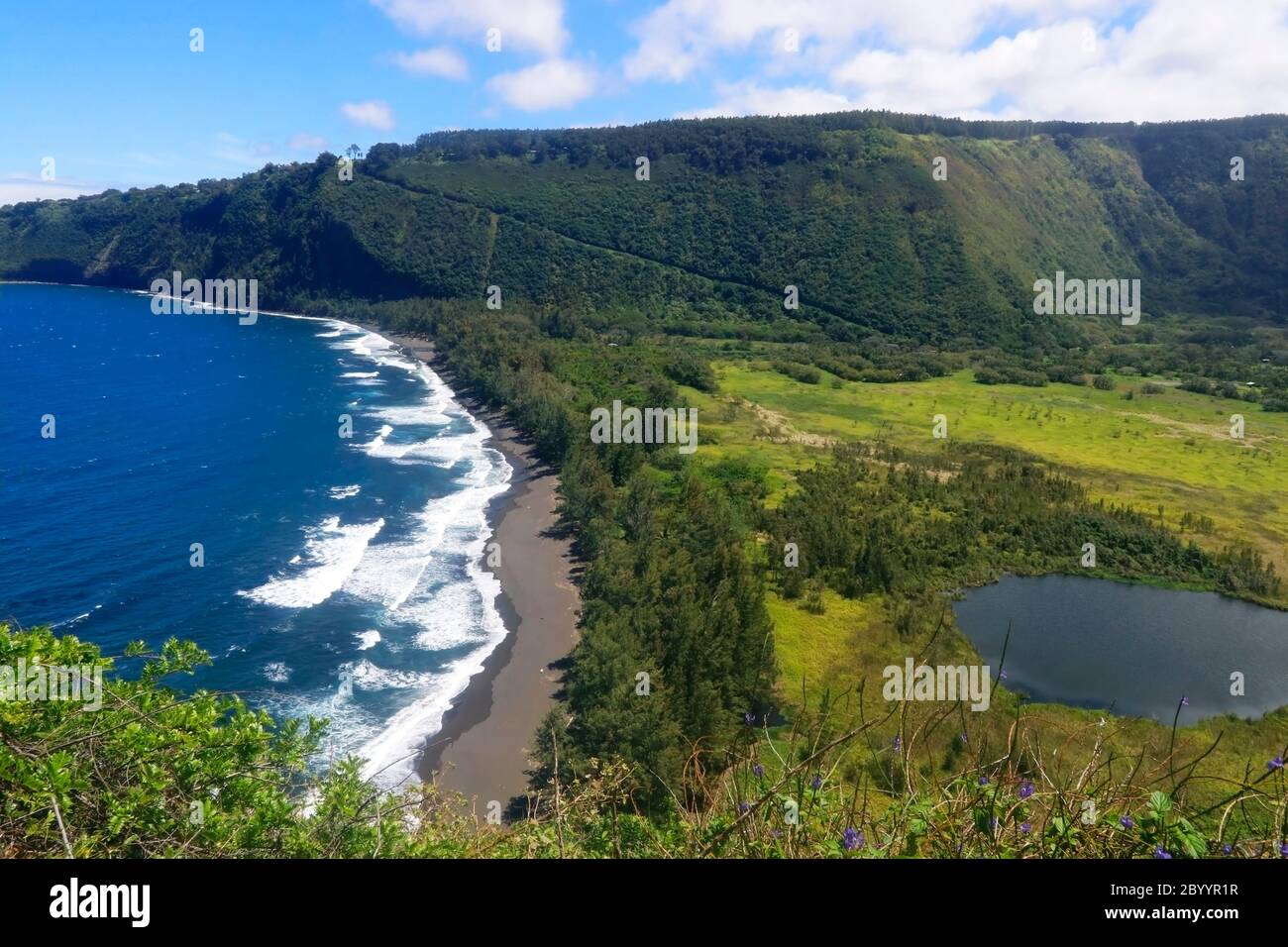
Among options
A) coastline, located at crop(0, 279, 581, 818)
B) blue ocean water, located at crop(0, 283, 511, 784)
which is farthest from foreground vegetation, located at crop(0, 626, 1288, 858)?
coastline, located at crop(0, 279, 581, 818)

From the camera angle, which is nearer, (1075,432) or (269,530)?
(269,530)

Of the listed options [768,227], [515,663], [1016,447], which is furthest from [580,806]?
[768,227]

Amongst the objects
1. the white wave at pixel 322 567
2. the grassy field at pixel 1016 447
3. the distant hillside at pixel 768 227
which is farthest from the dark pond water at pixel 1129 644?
the distant hillside at pixel 768 227

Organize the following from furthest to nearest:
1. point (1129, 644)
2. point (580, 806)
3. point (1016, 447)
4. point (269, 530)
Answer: point (1016, 447)
point (269, 530)
point (1129, 644)
point (580, 806)

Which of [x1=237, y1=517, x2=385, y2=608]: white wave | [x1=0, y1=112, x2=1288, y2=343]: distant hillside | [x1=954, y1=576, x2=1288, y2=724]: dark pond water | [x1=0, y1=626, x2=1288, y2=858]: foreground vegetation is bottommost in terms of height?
[x1=954, y1=576, x2=1288, y2=724]: dark pond water

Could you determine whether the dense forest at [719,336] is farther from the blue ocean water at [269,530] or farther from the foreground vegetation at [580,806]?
the blue ocean water at [269,530]

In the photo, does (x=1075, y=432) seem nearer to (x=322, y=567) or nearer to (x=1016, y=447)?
(x=1016, y=447)

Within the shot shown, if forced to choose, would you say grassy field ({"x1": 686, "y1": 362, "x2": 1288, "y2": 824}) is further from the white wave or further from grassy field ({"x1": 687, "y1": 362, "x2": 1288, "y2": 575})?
the white wave
